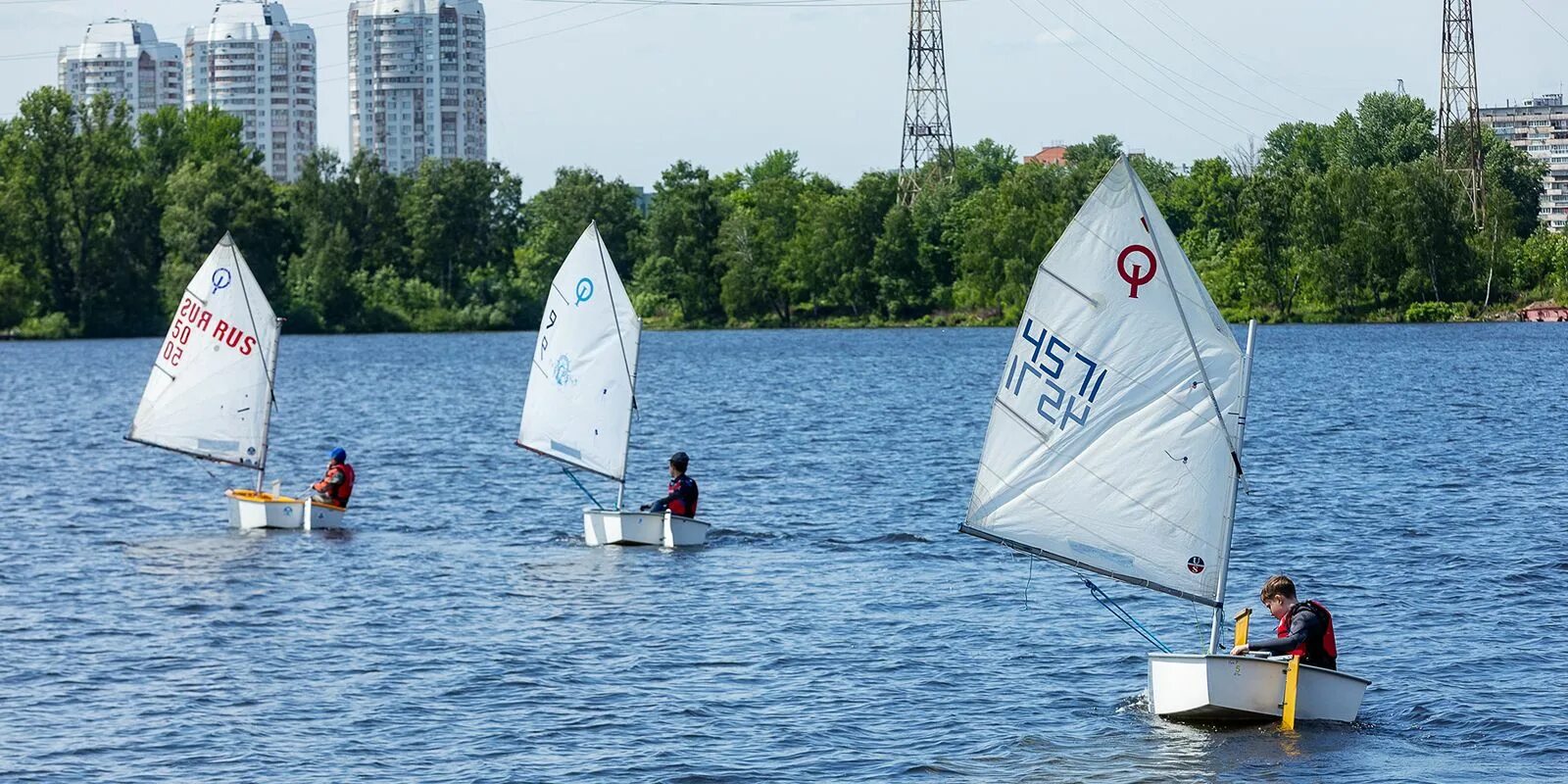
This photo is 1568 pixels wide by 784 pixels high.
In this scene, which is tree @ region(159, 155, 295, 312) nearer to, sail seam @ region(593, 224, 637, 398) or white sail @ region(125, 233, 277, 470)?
white sail @ region(125, 233, 277, 470)

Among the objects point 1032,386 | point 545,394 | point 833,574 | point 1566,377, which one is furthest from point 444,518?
point 1566,377

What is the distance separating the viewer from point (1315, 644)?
20.5 m

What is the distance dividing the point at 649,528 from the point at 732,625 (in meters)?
7.83

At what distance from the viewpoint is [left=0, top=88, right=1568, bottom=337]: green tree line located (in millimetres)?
140125

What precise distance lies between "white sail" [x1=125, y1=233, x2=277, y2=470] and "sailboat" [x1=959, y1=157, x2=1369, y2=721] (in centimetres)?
2384

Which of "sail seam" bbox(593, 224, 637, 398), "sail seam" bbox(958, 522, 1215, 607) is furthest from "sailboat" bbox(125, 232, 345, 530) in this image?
"sail seam" bbox(958, 522, 1215, 607)

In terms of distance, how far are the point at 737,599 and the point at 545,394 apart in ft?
31.3

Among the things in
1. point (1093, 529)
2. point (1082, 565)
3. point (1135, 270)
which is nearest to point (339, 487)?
point (1082, 565)

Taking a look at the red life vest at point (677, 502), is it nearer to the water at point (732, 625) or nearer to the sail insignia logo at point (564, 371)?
the water at point (732, 625)

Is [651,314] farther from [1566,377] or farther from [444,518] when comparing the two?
[444,518]

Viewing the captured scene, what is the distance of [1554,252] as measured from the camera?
454 ft

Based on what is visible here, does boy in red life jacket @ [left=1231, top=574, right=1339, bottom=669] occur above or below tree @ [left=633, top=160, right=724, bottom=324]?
below

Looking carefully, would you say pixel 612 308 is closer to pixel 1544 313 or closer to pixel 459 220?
pixel 1544 313

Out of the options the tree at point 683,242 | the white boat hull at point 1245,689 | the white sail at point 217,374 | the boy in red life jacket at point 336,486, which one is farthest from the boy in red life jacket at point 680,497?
the tree at point 683,242
